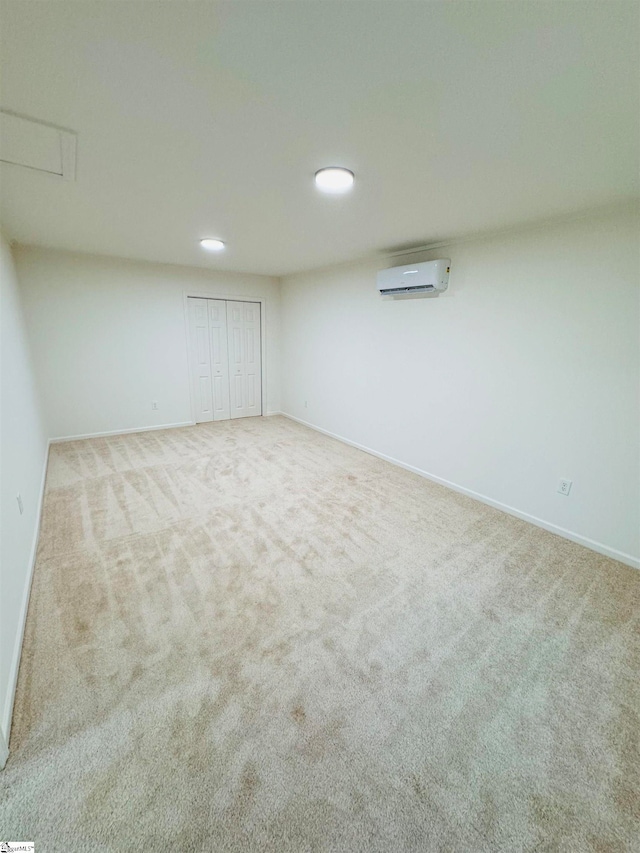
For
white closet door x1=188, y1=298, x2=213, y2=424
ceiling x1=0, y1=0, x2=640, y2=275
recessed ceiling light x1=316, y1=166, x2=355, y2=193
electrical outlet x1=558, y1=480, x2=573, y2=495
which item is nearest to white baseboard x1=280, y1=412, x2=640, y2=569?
electrical outlet x1=558, y1=480, x2=573, y2=495

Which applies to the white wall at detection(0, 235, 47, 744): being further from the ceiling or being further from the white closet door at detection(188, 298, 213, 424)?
the white closet door at detection(188, 298, 213, 424)

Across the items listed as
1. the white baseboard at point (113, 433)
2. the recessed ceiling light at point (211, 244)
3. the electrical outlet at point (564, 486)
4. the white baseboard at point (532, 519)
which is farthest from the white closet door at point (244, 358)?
the electrical outlet at point (564, 486)

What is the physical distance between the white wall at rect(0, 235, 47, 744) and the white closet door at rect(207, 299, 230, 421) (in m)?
2.37

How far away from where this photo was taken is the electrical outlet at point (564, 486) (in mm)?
2395

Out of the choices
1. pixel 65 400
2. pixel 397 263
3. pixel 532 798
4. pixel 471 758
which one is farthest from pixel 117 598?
pixel 397 263

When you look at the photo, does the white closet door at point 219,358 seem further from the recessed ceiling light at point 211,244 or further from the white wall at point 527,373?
the white wall at point 527,373

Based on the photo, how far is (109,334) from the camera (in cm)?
423

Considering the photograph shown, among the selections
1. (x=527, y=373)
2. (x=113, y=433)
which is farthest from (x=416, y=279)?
(x=113, y=433)

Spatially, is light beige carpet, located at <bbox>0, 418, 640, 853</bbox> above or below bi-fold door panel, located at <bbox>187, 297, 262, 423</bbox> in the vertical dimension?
below

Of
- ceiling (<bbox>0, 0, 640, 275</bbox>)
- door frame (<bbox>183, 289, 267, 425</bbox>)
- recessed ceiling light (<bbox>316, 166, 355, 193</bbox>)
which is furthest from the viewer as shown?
door frame (<bbox>183, 289, 267, 425</bbox>)

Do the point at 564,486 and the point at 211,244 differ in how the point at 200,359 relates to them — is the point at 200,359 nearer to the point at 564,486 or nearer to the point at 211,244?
the point at 211,244

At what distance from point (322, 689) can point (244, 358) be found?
475cm

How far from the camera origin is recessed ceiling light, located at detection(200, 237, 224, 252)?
10.2ft

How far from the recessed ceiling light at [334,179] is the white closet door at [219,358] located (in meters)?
3.54
